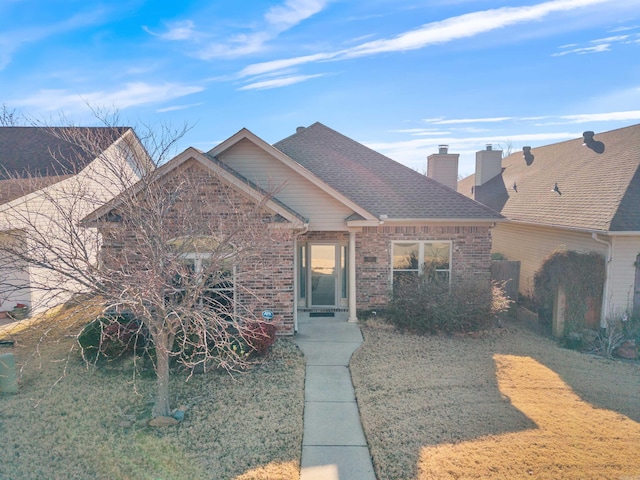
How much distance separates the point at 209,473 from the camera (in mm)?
5148

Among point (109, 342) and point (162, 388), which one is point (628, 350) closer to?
point (162, 388)

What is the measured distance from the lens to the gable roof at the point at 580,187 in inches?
435

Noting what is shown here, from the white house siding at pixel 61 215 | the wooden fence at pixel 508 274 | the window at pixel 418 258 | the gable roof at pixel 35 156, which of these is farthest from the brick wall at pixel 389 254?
the gable roof at pixel 35 156

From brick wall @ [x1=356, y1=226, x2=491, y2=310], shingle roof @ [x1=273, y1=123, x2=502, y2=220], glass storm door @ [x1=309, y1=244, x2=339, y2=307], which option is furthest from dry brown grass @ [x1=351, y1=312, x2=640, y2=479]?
shingle roof @ [x1=273, y1=123, x2=502, y2=220]

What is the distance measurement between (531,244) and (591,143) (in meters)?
5.15

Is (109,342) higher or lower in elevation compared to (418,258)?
lower

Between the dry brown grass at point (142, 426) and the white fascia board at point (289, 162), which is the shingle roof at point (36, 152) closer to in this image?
the white fascia board at point (289, 162)

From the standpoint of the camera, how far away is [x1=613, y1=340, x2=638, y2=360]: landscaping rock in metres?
10.0

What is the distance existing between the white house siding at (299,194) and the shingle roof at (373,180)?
55.9 inches

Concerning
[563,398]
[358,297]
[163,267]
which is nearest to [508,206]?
[358,297]

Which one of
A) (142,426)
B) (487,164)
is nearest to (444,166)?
(487,164)

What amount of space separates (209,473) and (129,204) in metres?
4.12

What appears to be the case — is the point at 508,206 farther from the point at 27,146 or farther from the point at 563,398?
the point at 27,146

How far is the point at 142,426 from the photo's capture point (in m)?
6.31
